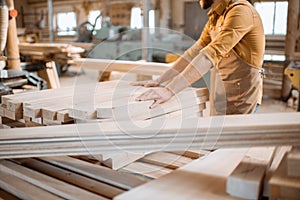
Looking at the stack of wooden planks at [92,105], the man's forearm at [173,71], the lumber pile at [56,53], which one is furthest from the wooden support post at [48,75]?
the man's forearm at [173,71]

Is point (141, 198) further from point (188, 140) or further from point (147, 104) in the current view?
point (147, 104)

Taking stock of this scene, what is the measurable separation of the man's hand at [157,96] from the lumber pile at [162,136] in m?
0.29

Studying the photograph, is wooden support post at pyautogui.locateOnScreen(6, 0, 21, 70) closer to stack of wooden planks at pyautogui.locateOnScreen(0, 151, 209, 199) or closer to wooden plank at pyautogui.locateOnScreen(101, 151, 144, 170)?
stack of wooden planks at pyautogui.locateOnScreen(0, 151, 209, 199)

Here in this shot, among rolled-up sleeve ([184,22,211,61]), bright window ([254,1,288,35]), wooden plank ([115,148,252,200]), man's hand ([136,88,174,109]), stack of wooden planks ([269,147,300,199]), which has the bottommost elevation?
wooden plank ([115,148,252,200])

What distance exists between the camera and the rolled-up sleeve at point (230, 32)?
6.32 ft

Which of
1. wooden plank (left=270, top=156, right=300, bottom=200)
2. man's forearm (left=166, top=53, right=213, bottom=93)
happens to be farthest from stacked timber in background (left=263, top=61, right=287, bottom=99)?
wooden plank (left=270, top=156, right=300, bottom=200)

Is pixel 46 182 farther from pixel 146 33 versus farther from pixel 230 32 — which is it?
pixel 146 33

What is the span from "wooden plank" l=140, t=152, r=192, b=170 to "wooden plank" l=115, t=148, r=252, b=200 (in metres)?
0.31

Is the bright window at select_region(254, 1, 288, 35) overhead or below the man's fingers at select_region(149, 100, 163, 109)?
overhead

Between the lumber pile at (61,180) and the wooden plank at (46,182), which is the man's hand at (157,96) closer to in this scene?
the lumber pile at (61,180)

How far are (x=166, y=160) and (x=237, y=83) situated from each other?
0.84 metres

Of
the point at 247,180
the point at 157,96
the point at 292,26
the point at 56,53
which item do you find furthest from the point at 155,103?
the point at 292,26

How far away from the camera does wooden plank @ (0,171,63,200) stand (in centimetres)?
141

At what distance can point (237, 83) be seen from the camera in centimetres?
227
